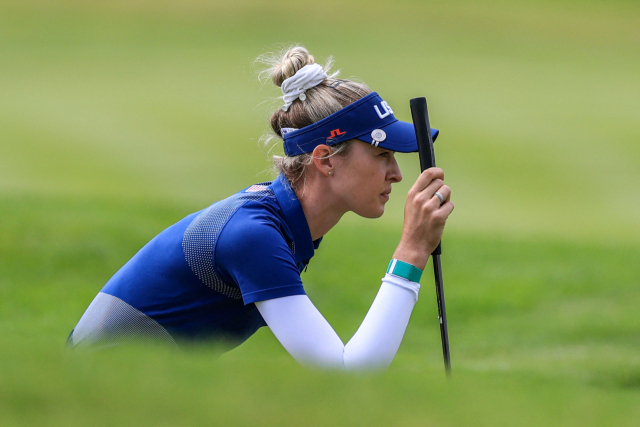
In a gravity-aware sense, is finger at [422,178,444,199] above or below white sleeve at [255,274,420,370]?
above

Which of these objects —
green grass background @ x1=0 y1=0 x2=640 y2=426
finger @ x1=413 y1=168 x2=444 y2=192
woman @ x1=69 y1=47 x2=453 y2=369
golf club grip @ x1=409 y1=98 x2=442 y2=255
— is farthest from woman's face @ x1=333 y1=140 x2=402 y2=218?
green grass background @ x1=0 y1=0 x2=640 y2=426

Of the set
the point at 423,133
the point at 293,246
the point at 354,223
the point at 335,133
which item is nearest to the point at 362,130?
the point at 335,133

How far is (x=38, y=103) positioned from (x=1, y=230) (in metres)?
3.75

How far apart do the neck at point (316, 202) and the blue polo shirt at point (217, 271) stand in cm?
6

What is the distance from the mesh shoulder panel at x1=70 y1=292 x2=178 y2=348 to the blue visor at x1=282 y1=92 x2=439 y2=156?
69 centimetres

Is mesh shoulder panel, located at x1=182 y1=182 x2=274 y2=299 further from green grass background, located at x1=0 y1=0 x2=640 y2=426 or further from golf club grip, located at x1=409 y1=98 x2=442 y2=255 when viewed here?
golf club grip, located at x1=409 y1=98 x2=442 y2=255

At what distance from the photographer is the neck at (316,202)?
2359mm

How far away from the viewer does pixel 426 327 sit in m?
5.85

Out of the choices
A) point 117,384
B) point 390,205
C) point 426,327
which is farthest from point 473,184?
point 117,384

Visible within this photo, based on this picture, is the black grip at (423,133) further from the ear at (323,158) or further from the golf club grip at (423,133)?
the ear at (323,158)

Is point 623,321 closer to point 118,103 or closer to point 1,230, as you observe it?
point 1,230

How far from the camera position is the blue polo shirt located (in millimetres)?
1988

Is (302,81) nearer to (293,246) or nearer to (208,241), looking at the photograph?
(293,246)

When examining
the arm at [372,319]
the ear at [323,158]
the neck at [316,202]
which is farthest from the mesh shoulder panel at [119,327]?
the ear at [323,158]
